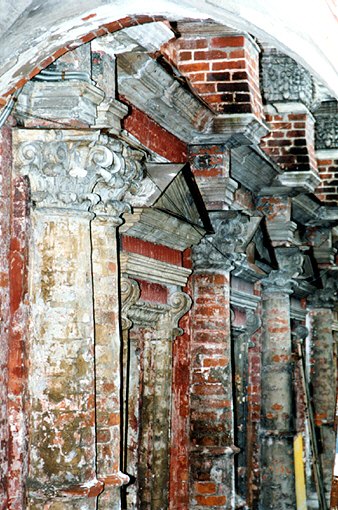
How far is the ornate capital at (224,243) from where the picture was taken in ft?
32.5

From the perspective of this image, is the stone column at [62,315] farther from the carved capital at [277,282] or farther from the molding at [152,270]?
the carved capital at [277,282]

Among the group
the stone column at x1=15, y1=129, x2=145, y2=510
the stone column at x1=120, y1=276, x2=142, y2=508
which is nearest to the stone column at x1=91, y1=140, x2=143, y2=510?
the stone column at x1=15, y1=129, x2=145, y2=510

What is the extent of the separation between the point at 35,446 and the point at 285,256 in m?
7.76

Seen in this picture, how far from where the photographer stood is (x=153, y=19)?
5059 millimetres

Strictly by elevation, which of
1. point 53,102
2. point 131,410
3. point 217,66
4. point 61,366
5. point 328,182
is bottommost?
point 131,410

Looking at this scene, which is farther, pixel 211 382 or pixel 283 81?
pixel 283 81

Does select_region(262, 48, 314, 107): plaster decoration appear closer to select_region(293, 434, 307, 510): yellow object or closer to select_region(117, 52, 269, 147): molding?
select_region(117, 52, 269, 147): molding

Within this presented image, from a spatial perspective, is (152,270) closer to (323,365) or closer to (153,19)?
(153,19)

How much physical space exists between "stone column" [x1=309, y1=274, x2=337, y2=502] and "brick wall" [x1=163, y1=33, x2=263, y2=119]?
6913mm

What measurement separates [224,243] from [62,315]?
415 cm

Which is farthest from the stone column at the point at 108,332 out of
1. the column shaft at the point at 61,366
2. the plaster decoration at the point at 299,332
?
the plaster decoration at the point at 299,332

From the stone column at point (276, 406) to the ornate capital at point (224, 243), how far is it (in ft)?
9.86

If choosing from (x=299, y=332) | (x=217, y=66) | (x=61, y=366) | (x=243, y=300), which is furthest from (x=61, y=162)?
(x=299, y=332)

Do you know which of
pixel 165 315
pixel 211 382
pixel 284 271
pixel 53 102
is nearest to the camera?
pixel 53 102
